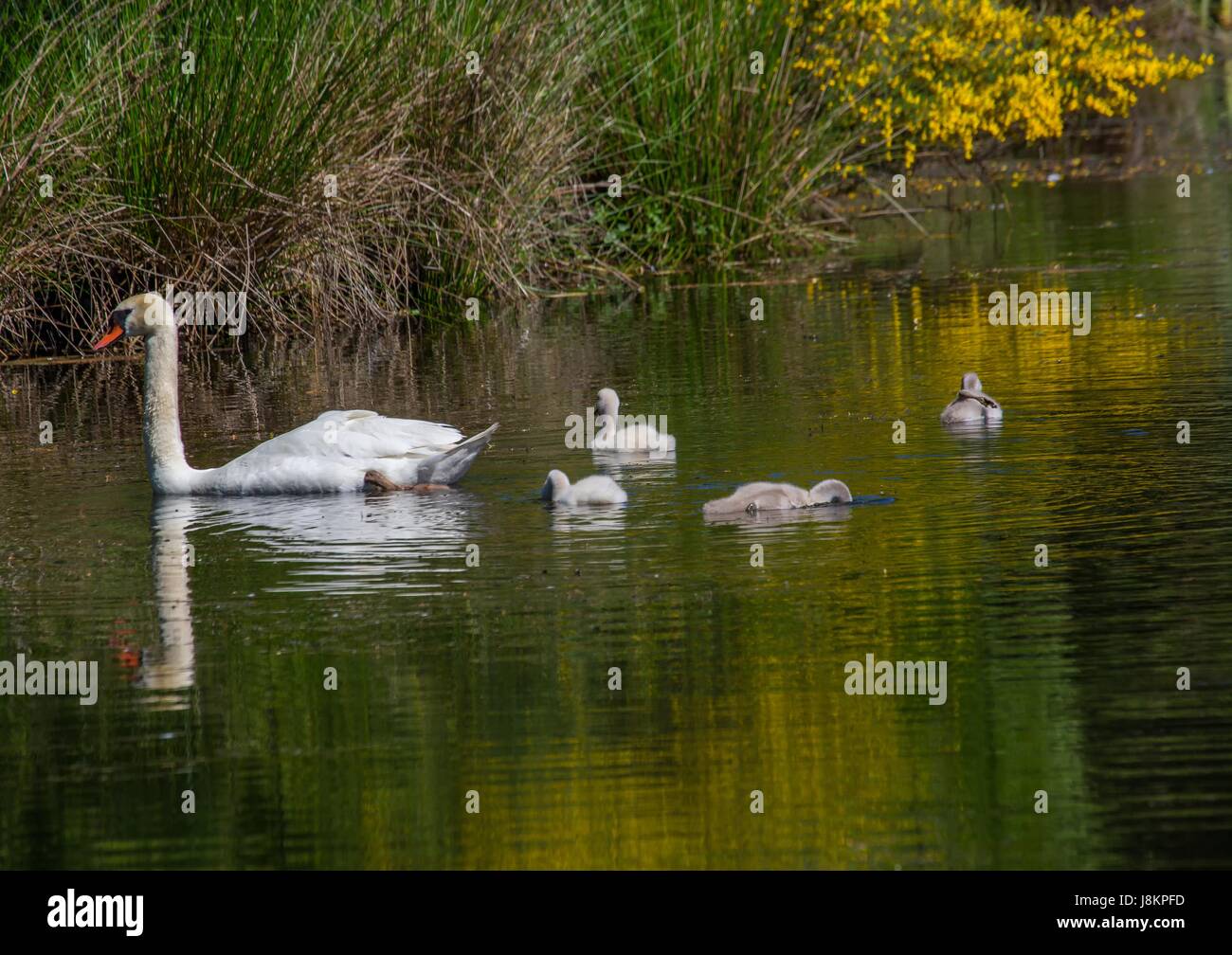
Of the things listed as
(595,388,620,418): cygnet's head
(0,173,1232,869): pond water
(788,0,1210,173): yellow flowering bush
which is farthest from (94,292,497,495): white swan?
(788,0,1210,173): yellow flowering bush

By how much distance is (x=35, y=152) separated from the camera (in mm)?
16359

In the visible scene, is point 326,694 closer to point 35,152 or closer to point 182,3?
point 35,152

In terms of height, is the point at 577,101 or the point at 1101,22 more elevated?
the point at 1101,22

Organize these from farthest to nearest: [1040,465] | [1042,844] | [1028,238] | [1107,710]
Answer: [1028,238], [1040,465], [1107,710], [1042,844]

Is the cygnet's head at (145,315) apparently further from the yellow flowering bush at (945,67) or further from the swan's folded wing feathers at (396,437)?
the yellow flowering bush at (945,67)

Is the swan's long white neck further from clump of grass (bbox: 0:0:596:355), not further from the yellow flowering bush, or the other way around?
the yellow flowering bush

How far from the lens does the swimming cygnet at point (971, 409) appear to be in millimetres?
11625

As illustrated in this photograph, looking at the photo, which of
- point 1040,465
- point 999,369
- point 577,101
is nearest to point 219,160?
point 577,101

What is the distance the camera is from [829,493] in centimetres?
973

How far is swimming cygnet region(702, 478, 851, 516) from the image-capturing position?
9617 millimetres

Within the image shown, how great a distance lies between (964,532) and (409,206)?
10.3 m

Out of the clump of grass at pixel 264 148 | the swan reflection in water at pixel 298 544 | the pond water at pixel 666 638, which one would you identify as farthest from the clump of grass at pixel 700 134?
the swan reflection in water at pixel 298 544

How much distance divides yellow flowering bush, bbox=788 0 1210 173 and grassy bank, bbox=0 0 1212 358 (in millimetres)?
64

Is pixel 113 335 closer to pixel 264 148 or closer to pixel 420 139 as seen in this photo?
pixel 264 148
